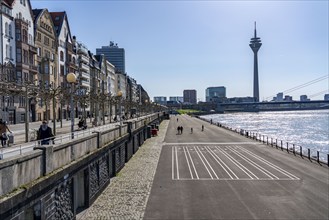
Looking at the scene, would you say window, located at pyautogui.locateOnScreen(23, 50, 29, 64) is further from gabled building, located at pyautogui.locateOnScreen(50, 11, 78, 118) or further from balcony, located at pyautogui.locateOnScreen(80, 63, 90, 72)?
balcony, located at pyautogui.locateOnScreen(80, 63, 90, 72)

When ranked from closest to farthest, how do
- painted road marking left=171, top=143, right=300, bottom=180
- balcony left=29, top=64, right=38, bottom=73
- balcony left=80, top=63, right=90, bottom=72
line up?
painted road marking left=171, top=143, right=300, bottom=180
balcony left=29, top=64, right=38, bottom=73
balcony left=80, top=63, right=90, bottom=72

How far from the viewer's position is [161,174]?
2869cm

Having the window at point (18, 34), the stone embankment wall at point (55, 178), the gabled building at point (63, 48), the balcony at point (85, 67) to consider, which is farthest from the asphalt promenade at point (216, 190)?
the balcony at point (85, 67)

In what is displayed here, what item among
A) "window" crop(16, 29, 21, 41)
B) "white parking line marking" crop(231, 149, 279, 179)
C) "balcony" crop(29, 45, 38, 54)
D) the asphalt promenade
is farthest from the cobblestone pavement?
"balcony" crop(29, 45, 38, 54)

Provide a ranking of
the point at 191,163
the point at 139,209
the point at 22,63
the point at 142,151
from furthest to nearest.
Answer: the point at 22,63 → the point at 142,151 → the point at 191,163 → the point at 139,209

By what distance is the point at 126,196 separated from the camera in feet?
70.6

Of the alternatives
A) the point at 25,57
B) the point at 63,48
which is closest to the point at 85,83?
the point at 63,48

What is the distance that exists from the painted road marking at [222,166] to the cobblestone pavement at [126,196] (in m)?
2.69

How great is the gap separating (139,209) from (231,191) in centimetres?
673

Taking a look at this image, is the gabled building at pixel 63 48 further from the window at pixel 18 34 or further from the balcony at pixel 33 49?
the window at pixel 18 34

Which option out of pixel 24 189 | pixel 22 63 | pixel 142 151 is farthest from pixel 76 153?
pixel 22 63

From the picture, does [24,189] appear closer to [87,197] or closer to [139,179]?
[87,197]

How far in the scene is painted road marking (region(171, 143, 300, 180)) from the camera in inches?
1094

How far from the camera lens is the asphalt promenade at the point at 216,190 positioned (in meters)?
18.3
